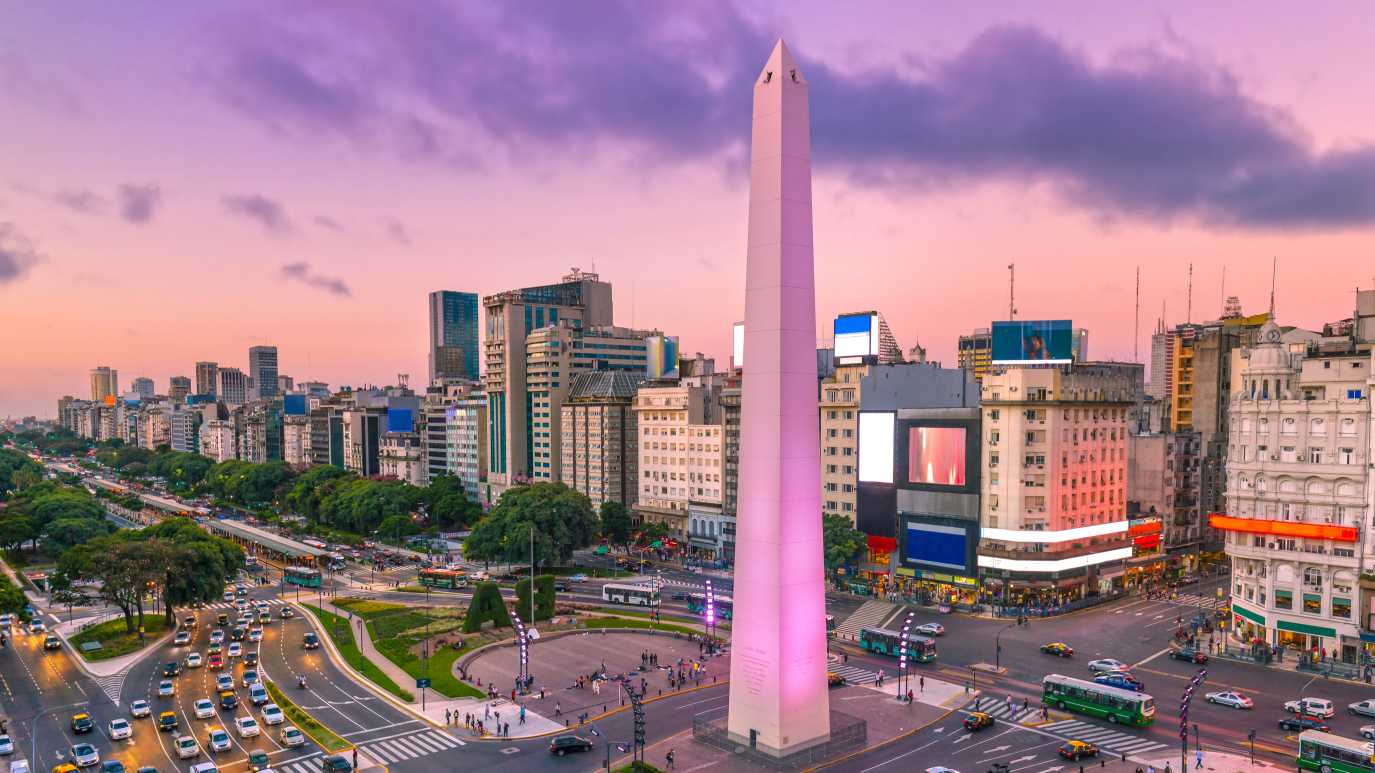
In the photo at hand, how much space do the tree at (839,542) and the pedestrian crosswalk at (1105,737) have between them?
40.8m

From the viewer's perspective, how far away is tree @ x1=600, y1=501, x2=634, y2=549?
12812cm

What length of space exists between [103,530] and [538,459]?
6513cm

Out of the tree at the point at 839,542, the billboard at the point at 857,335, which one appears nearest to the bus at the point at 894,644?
the tree at the point at 839,542

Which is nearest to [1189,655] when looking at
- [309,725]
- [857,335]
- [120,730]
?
[857,335]

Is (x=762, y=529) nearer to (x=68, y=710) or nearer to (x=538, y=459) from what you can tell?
(x=68, y=710)

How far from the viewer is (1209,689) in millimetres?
62844

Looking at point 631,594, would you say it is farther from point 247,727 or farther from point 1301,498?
point 1301,498

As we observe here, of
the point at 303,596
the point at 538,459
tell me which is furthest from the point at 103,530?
the point at 538,459

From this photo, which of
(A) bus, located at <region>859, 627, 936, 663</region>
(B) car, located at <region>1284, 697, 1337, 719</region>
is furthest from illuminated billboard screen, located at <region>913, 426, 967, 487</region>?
(B) car, located at <region>1284, 697, 1337, 719</region>

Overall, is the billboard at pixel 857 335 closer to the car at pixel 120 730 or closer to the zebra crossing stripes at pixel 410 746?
the zebra crossing stripes at pixel 410 746

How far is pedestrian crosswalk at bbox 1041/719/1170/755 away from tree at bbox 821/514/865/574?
40.8m

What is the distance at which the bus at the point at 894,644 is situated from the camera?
70375mm

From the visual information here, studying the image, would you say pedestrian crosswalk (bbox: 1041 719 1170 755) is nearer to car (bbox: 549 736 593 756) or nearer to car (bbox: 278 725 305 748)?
car (bbox: 549 736 593 756)

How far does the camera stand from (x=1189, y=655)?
2805 inches
